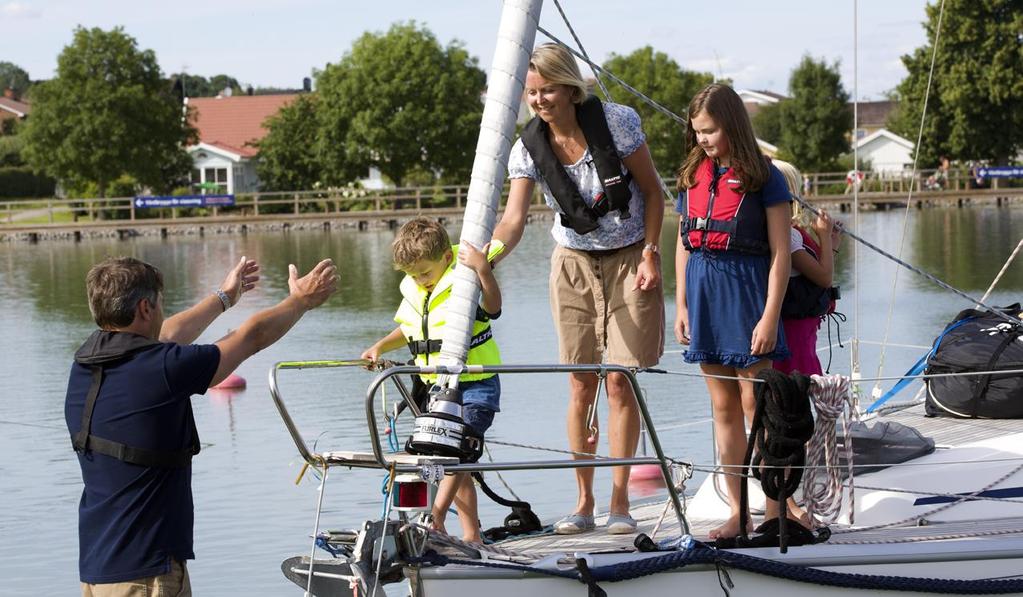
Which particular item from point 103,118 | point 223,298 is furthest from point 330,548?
point 103,118

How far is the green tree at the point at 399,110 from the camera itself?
66500 millimetres

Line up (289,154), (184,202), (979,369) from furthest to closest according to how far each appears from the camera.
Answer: (289,154), (184,202), (979,369)

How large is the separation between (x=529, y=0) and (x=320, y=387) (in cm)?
948

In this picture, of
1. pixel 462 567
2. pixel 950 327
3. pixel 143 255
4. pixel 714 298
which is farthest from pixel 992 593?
pixel 143 255

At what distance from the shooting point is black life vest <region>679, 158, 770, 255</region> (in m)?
5.55

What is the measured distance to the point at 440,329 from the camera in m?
6.06

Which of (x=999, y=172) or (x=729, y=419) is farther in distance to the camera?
(x=999, y=172)

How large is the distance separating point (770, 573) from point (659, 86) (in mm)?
75310

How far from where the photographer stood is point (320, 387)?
14.6m

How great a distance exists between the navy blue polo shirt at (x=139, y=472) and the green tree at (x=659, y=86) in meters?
68.0

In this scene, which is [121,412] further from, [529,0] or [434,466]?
[529,0]

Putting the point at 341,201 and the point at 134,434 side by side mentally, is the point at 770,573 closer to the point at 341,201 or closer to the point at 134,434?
the point at 134,434

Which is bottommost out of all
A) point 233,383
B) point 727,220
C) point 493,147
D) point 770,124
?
point 233,383

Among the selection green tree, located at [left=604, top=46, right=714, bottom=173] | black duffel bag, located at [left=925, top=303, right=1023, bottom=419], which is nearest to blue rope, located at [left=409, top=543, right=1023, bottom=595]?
black duffel bag, located at [left=925, top=303, right=1023, bottom=419]
